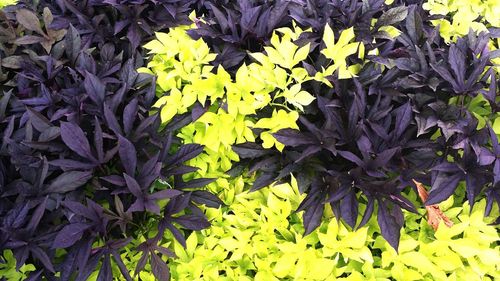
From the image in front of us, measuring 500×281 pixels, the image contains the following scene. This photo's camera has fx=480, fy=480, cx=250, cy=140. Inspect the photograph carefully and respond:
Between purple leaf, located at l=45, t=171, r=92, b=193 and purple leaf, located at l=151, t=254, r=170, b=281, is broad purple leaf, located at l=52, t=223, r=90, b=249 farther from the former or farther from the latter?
purple leaf, located at l=151, t=254, r=170, b=281

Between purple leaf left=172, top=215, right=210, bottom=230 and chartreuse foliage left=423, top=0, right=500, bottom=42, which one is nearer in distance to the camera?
purple leaf left=172, top=215, right=210, bottom=230

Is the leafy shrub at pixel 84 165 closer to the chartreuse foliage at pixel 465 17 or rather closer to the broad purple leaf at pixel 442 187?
the broad purple leaf at pixel 442 187

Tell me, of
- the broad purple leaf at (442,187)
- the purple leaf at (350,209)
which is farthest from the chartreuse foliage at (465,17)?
the purple leaf at (350,209)

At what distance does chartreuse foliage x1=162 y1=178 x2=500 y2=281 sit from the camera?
4.86 feet

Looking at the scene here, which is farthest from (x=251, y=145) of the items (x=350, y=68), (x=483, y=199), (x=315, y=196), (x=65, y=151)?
(x=483, y=199)

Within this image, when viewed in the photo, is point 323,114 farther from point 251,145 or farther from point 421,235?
point 421,235

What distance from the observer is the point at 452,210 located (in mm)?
1596

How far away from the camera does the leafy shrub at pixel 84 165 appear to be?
149 centimetres

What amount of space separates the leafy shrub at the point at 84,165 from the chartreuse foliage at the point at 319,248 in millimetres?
107

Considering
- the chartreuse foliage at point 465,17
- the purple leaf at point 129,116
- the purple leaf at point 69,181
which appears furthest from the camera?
the chartreuse foliage at point 465,17

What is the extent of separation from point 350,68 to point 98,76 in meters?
0.96

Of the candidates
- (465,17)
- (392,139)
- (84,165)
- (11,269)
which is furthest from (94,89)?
(465,17)

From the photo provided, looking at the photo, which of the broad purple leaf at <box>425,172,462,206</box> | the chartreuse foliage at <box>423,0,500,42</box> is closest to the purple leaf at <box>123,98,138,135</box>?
the broad purple leaf at <box>425,172,462,206</box>

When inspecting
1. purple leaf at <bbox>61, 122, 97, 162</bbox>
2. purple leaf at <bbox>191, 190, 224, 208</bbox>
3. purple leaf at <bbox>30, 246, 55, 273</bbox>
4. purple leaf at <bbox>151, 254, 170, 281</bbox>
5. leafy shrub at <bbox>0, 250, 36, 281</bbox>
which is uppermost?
purple leaf at <bbox>61, 122, 97, 162</bbox>
